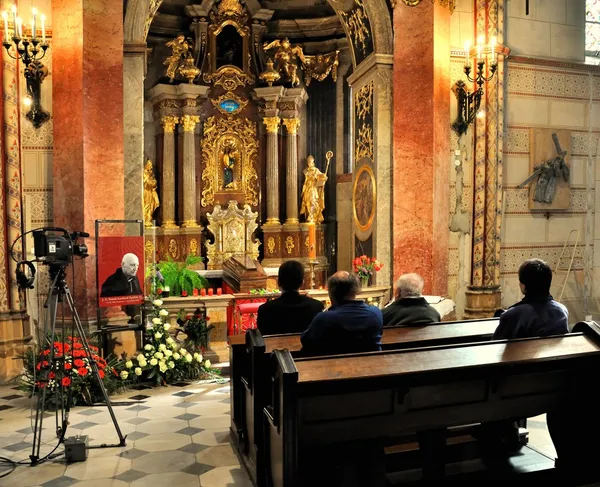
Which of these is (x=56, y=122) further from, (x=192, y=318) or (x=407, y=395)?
(x=407, y=395)

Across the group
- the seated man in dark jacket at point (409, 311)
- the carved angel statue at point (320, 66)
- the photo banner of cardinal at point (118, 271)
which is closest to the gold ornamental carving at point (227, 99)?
the carved angel statue at point (320, 66)

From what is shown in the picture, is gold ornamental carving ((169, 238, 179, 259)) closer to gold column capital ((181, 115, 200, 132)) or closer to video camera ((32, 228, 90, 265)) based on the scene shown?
gold column capital ((181, 115, 200, 132))

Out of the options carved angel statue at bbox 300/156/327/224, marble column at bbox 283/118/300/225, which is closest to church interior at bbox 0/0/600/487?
marble column at bbox 283/118/300/225

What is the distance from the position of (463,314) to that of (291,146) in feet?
22.2

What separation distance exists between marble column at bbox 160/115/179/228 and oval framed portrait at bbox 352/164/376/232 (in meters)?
5.15

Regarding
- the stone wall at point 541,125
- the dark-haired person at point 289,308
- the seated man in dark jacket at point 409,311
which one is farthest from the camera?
the stone wall at point 541,125

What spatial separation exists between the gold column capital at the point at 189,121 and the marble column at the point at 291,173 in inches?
81.2

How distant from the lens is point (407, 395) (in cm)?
356

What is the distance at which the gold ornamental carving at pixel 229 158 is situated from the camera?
47.1 ft

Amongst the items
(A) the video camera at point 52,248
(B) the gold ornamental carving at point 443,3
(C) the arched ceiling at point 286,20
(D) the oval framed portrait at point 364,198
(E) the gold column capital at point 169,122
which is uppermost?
(C) the arched ceiling at point 286,20

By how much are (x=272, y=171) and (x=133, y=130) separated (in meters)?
6.75

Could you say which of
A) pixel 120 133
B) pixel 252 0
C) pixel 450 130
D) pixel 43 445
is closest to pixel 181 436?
pixel 43 445

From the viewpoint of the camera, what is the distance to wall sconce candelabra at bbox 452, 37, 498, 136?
27.2 feet

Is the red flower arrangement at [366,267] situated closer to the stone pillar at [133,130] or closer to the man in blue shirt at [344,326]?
the stone pillar at [133,130]
